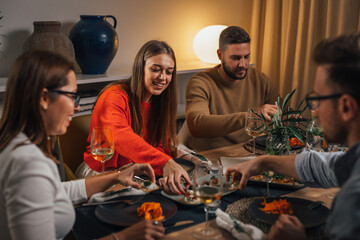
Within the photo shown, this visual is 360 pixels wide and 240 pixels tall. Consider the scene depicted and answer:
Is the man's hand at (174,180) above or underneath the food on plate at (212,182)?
underneath

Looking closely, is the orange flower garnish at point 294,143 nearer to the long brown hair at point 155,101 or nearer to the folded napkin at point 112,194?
the long brown hair at point 155,101

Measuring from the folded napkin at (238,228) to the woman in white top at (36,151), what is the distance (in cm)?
19

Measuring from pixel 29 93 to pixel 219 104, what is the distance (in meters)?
1.83

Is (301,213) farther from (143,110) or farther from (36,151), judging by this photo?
(143,110)

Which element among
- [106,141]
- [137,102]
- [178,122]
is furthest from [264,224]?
[178,122]

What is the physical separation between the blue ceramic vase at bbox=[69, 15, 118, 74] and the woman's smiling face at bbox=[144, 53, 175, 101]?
0.53 meters

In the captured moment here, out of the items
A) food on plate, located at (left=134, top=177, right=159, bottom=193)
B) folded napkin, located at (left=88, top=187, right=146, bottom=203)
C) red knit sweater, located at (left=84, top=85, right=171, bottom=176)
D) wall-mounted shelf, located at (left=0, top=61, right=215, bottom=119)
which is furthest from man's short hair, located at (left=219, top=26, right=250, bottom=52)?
folded napkin, located at (left=88, top=187, right=146, bottom=203)

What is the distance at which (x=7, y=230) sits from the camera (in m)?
1.10

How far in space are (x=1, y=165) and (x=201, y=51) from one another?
2.38 metres

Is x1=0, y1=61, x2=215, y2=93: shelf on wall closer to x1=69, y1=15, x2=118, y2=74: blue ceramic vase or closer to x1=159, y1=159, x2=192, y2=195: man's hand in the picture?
x1=69, y1=15, x2=118, y2=74: blue ceramic vase

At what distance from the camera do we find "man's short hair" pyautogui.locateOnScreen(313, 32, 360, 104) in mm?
977

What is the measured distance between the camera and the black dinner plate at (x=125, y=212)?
119cm

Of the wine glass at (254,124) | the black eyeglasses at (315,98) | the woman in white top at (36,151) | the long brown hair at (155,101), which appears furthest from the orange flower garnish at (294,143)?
the woman in white top at (36,151)

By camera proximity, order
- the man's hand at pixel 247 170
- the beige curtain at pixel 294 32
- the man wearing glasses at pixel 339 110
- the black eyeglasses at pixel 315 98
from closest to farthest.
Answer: the man wearing glasses at pixel 339 110, the black eyeglasses at pixel 315 98, the man's hand at pixel 247 170, the beige curtain at pixel 294 32
